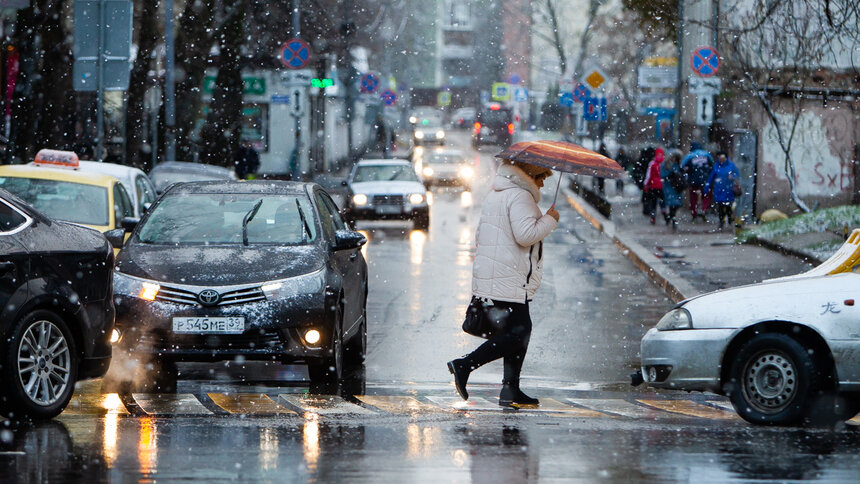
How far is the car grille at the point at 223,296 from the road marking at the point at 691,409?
2763 millimetres

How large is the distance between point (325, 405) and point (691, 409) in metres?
A: 2.44

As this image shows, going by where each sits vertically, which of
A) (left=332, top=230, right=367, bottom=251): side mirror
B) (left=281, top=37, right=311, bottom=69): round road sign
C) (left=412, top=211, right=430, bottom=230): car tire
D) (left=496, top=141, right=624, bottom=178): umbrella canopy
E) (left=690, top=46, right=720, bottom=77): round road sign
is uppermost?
(left=281, top=37, right=311, bottom=69): round road sign

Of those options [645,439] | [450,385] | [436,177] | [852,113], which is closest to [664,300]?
[450,385]

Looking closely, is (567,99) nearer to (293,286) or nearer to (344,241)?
(344,241)

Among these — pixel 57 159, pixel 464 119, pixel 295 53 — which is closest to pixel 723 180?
pixel 295 53

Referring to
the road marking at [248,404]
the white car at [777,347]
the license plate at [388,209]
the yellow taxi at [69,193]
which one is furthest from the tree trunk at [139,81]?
the white car at [777,347]

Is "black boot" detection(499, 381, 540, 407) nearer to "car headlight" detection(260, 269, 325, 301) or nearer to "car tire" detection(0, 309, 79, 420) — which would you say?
"car headlight" detection(260, 269, 325, 301)

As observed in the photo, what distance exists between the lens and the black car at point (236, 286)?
32.6 ft

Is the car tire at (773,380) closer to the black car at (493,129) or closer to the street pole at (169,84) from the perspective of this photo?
the street pole at (169,84)

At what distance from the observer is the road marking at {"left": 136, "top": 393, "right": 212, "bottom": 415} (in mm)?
8909

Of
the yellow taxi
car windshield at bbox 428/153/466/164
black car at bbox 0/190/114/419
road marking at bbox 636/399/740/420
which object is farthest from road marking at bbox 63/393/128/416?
car windshield at bbox 428/153/466/164

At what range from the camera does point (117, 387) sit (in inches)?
404

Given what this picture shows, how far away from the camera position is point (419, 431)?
7.96m

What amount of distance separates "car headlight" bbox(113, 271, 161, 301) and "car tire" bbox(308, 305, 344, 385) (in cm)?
121
